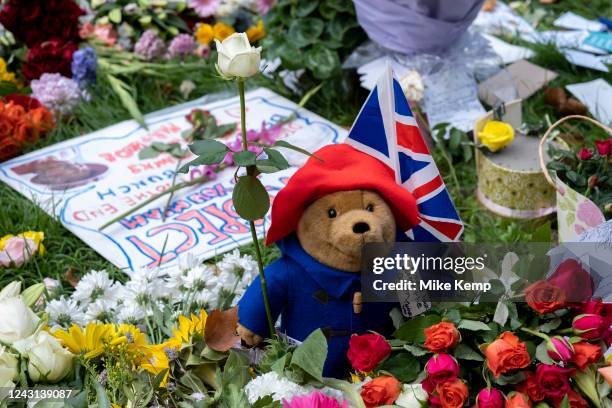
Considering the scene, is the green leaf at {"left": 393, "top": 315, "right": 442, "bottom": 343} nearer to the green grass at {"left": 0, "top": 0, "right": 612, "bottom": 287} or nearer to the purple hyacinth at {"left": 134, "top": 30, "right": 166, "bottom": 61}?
the green grass at {"left": 0, "top": 0, "right": 612, "bottom": 287}

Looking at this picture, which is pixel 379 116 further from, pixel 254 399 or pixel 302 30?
pixel 302 30

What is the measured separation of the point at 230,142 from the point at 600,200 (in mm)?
964

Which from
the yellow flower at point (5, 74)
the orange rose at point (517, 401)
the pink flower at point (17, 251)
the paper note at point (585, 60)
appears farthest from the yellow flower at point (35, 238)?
the paper note at point (585, 60)

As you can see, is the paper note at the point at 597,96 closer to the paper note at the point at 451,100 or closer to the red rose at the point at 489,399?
the paper note at the point at 451,100

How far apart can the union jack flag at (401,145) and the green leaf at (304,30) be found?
41.2 inches

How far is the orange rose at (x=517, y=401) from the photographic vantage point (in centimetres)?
87

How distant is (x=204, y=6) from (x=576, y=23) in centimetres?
124

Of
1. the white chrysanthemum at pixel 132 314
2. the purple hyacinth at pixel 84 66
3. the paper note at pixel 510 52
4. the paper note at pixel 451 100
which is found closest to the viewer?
the white chrysanthemum at pixel 132 314

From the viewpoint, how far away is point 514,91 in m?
2.15

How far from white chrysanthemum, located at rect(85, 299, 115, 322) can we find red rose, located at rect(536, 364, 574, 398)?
0.67 metres

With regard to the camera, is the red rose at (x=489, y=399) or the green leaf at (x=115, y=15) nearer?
the red rose at (x=489, y=399)

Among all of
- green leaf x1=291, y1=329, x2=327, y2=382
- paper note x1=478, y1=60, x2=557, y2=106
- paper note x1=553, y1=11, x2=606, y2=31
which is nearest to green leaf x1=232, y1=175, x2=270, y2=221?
green leaf x1=291, y1=329, x2=327, y2=382

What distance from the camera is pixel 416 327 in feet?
3.24

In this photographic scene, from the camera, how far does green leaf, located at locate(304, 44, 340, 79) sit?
6.99 feet
